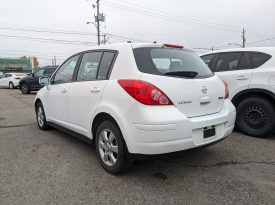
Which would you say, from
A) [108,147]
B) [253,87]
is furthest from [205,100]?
[253,87]

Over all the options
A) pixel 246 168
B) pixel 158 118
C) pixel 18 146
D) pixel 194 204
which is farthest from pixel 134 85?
pixel 18 146

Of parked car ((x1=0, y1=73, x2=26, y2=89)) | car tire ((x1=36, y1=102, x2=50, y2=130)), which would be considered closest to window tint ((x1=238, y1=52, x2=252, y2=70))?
car tire ((x1=36, y1=102, x2=50, y2=130))

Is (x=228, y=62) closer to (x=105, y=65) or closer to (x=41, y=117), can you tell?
(x=105, y=65)

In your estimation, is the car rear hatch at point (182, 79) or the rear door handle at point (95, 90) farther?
the rear door handle at point (95, 90)

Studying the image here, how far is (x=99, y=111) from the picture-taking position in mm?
3168

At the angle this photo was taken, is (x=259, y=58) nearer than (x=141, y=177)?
No

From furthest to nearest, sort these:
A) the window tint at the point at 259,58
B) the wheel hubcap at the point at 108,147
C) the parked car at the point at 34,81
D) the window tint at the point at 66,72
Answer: the parked car at the point at 34,81 < the window tint at the point at 259,58 < the window tint at the point at 66,72 < the wheel hubcap at the point at 108,147

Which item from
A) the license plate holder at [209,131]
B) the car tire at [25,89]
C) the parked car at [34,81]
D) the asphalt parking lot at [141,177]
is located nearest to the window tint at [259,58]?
the asphalt parking lot at [141,177]

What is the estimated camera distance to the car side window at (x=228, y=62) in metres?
5.12

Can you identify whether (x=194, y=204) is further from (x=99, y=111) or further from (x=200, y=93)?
(x=99, y=111)

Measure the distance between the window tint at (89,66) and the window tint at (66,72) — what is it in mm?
283

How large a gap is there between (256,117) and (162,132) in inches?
114

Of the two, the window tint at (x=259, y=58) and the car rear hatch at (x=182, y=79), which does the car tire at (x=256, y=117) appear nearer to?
the window tint at (x=259, y=58)

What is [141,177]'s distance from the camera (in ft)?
10.1
